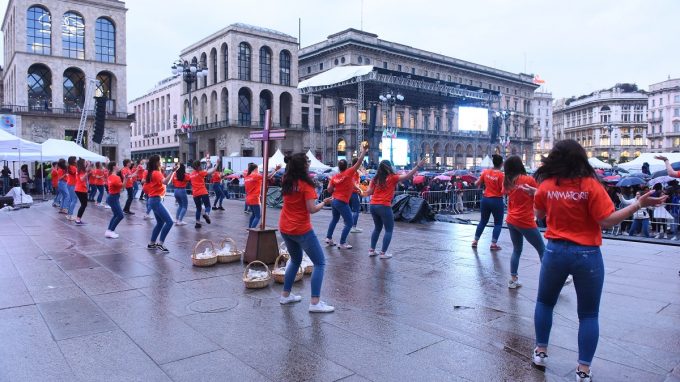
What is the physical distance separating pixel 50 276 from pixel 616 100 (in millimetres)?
130730

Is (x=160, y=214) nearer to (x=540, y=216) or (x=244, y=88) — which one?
(x=540, y=216)

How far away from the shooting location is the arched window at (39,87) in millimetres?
44875

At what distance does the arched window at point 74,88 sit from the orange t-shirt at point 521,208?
163ft

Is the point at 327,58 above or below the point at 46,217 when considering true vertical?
above

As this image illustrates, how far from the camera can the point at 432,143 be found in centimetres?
6738

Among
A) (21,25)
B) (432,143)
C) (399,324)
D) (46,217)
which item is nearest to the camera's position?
(399,324)

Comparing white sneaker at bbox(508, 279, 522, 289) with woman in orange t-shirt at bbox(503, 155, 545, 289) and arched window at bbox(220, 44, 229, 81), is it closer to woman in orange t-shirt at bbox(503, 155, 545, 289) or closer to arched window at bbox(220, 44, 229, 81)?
woman in orange t-shirt at bbox(503, 155, 545, 289)

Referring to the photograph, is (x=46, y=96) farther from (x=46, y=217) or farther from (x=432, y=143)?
(x=432, y=143)

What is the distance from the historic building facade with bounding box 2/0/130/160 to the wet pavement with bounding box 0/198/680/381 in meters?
39.8

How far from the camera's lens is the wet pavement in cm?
384

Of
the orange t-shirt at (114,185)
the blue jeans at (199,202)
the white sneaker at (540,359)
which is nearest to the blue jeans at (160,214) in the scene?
the orange t-shirt at (114,185)

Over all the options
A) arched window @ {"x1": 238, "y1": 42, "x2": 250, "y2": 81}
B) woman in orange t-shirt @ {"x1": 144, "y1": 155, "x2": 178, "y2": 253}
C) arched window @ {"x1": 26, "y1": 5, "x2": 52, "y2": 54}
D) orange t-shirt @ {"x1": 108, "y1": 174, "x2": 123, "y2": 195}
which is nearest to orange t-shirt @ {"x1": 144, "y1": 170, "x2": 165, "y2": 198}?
woman in orange t-shirt @ {"x1": 144, "y1": 155, "x2": 178, "y2": 253}

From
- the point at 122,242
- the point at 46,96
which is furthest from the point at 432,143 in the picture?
the point at 122,242

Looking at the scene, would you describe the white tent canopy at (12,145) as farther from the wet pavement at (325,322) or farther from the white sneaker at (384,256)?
the white sneaker at (384,256)
